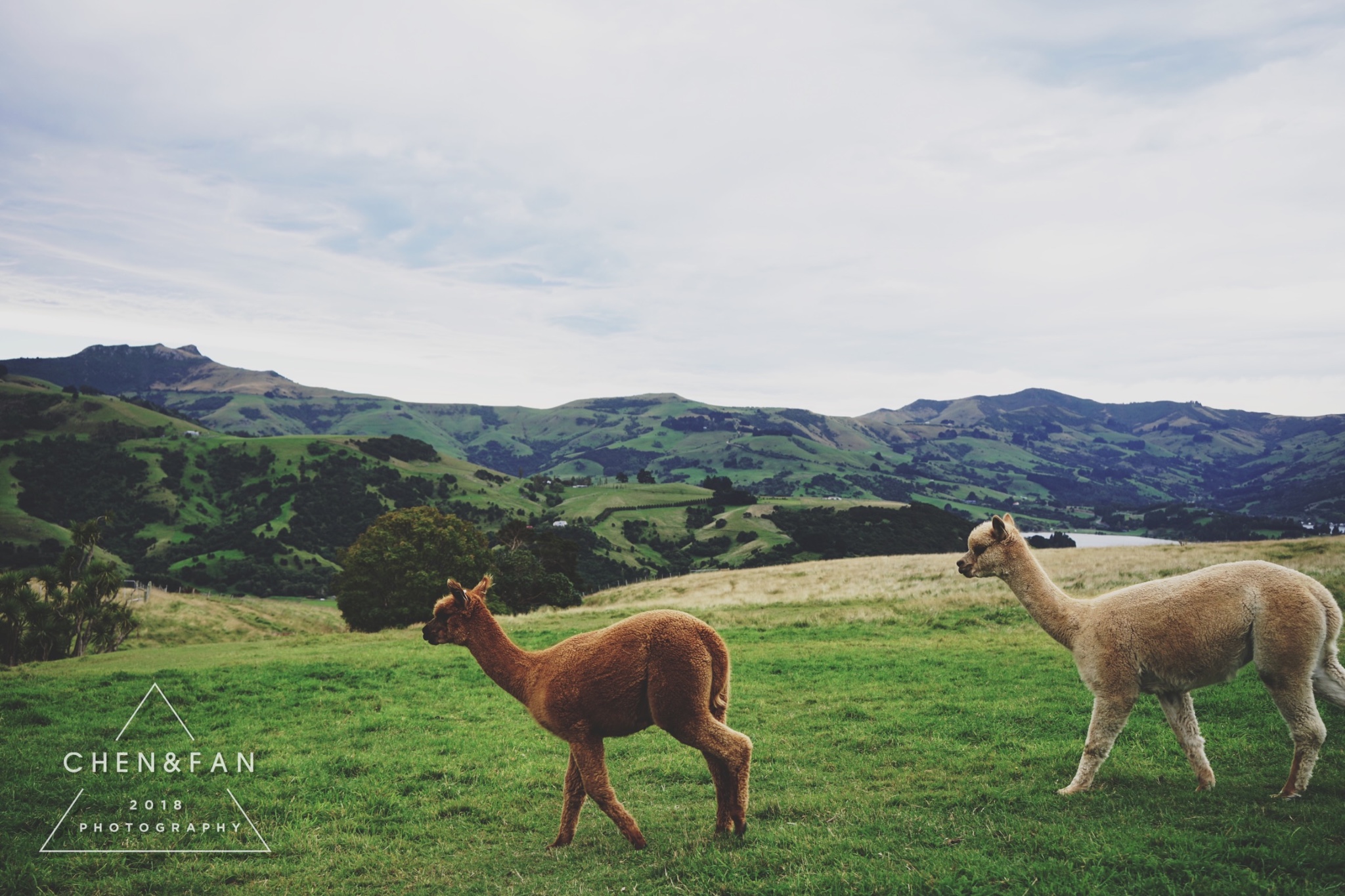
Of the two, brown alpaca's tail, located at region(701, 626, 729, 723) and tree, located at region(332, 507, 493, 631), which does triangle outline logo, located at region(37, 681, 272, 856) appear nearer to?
brown alpaca's tail, located at region(701, 626, 729, 723)

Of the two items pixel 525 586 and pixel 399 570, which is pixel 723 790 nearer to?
pixel 399 570

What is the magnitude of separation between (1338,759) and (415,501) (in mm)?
207725

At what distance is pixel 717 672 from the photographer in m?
7.25

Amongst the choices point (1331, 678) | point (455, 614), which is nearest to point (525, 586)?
point (455, 614)

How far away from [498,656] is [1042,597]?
7091 mm

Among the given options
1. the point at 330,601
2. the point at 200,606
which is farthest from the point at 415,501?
the point at 200,606

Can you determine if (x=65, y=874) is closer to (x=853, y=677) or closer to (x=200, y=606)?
(x=853, y=677)

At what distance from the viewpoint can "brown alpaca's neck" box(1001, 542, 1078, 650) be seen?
8289mm

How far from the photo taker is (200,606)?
161ft

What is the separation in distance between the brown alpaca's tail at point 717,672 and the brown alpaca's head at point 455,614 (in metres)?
2.74

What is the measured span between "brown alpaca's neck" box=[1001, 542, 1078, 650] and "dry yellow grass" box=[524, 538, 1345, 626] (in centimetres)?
1792

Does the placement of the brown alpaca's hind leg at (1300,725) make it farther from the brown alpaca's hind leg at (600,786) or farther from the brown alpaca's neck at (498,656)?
the brown alpaca's neck at (498,656)

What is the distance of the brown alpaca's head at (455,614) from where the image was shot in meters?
7.88

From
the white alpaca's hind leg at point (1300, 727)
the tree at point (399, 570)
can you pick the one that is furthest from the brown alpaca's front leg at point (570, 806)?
the tree at point (399, 570)
